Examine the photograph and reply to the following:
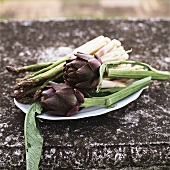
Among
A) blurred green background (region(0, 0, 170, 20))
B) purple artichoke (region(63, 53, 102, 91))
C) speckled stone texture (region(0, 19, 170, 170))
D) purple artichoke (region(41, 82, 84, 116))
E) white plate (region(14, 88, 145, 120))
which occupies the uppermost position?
purple artichoke (region(63, 53, 102, 91))

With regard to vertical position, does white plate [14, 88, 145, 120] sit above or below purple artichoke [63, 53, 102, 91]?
below

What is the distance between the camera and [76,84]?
1.26 meters

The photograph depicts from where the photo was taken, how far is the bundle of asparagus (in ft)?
4.10

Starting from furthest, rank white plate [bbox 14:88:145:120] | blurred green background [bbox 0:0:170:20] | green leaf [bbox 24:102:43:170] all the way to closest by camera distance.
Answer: blurred green background [bbox 0:0:170:20] → white plate [bbox 14:88:145:120] → green leaf [bbox 24:102:43:170]

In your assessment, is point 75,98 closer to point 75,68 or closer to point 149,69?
point 75,68

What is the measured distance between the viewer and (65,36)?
1.99 m

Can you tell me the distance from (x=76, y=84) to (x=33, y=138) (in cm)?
19

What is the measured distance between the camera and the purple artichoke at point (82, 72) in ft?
4.06

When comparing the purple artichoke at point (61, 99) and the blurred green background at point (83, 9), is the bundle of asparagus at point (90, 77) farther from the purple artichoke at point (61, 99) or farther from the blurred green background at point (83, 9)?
the blurred green background at point (83, 9)

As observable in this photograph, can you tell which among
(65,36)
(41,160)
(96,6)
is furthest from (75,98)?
(96,6)

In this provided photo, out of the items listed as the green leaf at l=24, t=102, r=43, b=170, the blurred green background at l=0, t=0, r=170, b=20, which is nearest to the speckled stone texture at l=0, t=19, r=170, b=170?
the green leaf at l=24, t=102, r=43, b=170

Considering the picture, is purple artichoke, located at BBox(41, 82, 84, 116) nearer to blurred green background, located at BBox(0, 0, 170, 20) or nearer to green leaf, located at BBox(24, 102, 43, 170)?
green leaf, located at BBox(24, 102, 43, 170)

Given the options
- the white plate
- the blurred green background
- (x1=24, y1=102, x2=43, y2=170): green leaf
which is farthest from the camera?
the blurred green background

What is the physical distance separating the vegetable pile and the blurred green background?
250 centimetres
